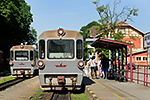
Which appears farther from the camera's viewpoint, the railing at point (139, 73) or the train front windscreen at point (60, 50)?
the railing at point (139, 73)

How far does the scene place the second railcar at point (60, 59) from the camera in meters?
10.4

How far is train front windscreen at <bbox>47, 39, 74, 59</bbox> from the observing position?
10.5 meters

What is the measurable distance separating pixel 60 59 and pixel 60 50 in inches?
15.8

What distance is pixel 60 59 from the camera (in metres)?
10.4

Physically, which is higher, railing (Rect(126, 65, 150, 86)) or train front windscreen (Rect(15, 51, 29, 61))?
train front windscreen (Rect(15, 51, 29, 61))

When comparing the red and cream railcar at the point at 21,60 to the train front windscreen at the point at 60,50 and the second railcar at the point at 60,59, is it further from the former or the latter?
the train front windscreen at the point at 60,50

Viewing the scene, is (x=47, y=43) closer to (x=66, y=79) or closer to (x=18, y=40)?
(x=66, y=79)

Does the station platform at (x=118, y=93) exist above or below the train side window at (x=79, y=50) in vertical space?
below

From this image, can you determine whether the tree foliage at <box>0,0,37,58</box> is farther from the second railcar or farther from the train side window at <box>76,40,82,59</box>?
the train side window at <box>76,40,82,59</box>

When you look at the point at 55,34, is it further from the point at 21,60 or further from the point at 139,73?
the point at 21,60

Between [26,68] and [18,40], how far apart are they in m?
21.1

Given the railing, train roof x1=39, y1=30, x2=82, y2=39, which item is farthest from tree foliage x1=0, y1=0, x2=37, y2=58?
train roof x1=39, y1=30, x2=82, y2=39

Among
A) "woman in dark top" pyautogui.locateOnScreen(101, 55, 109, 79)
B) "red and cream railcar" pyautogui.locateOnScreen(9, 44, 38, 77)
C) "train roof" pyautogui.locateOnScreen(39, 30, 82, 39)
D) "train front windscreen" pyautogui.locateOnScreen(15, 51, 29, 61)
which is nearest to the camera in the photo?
"train roof" pyautogui.locateOnScreen(39, 30, 82, 39)

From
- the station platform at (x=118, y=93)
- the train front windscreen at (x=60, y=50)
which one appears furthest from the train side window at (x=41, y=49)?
the station platform at (x=118, y=93)
